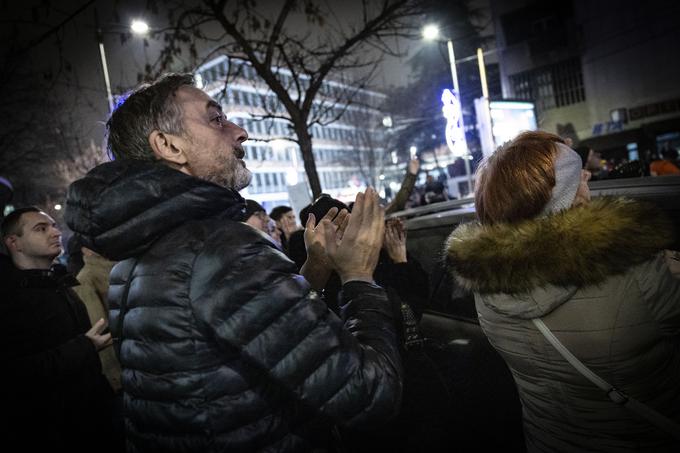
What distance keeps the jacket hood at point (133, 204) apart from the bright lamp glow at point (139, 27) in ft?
23.0

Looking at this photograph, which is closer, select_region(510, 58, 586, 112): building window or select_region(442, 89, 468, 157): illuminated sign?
select_region(442, 89, 468, 157): illuminated sign

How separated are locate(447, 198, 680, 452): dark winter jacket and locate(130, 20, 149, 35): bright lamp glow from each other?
24.7ft

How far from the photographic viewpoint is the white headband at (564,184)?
4.94 ft

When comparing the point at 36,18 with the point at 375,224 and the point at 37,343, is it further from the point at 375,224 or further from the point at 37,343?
the point at 375,224

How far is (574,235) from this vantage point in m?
1.40

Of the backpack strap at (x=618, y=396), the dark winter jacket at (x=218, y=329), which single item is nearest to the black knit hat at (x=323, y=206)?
the dark winter jacket at (x=218, y=329)

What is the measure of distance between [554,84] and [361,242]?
89.1 ft

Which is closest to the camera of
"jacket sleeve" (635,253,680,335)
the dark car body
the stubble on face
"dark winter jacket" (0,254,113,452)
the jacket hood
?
the jacket hood

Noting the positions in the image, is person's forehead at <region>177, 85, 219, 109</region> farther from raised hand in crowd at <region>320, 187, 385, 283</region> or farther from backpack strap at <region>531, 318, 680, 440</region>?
backpack strap at <region>531, 318, 680, 440</region>

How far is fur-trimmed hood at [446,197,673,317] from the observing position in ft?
4.38

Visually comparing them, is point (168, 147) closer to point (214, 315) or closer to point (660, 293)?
point (214, 315)

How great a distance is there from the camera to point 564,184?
151cm

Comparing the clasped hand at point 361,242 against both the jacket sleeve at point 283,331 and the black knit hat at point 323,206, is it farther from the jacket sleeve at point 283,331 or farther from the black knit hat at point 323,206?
the black knit hat at point 323,206

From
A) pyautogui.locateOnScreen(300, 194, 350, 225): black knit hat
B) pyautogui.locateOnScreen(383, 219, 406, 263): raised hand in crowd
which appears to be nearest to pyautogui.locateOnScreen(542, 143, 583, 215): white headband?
pyautogui.locateOnScreen(383, 219, 406, 263): raised hand in crowd
